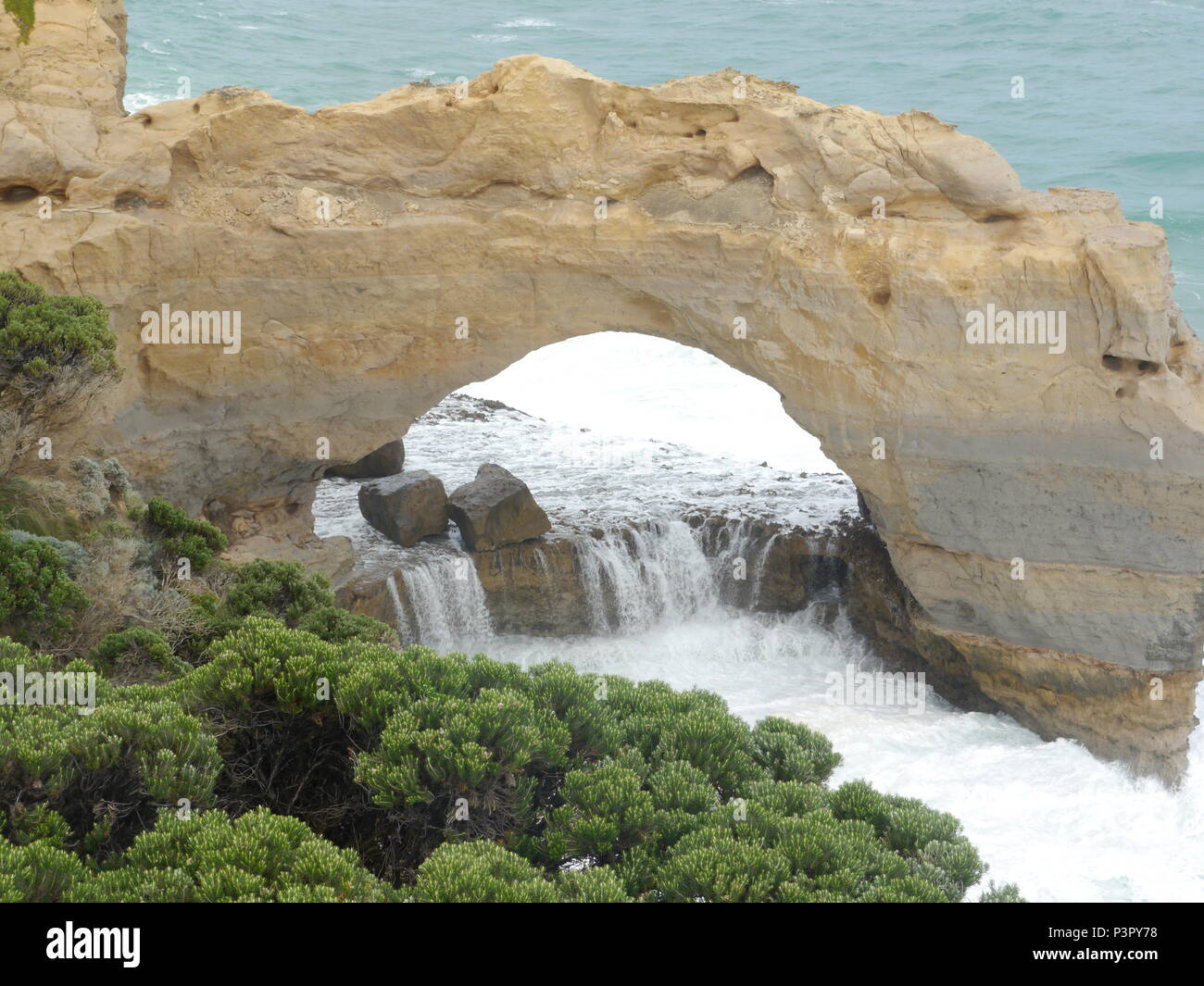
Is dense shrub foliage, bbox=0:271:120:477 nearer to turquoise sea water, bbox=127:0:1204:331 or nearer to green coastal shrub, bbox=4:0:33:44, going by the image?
green coastal shrub, bbox=4:0:33:44

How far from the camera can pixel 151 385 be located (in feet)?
56.4

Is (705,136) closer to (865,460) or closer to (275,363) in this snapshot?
(865,460)

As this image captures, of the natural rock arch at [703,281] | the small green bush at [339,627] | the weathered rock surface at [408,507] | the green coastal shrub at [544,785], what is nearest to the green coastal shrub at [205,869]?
the green coastal shrub at [544,785]

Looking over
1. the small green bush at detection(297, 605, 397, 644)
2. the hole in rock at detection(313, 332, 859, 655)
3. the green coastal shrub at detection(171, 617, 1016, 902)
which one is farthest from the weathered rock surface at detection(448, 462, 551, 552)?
the green coastal shrub at detection(171, 617, 1016, 902)

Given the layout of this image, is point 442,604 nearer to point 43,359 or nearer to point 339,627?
point 339,627

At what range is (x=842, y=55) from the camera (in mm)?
53156

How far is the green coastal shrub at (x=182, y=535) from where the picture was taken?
48.2 ft

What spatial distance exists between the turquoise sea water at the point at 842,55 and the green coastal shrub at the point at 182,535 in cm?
3724

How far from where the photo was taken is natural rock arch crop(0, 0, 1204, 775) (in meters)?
16.0

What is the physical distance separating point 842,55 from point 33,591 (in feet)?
A: 160

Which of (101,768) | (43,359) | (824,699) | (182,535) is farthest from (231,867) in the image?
(824,699)

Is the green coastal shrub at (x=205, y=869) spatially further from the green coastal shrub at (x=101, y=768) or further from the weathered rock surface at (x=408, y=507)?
the weathered rock surface at (x=408, y=507)

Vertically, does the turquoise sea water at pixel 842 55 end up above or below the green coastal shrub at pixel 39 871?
above
